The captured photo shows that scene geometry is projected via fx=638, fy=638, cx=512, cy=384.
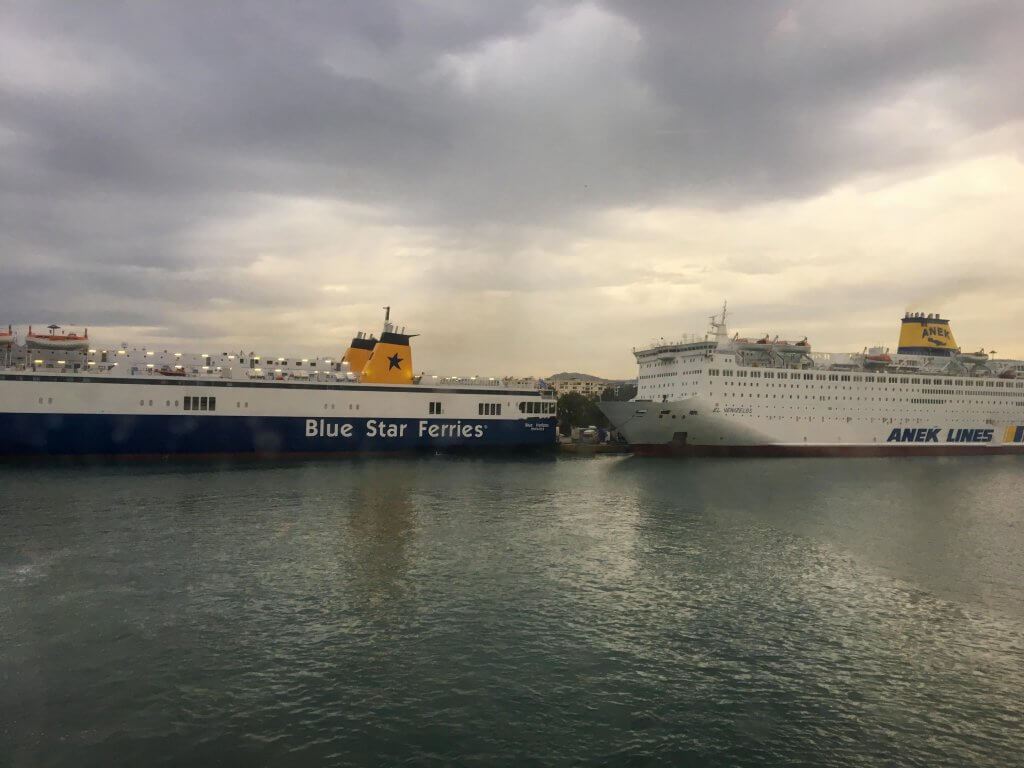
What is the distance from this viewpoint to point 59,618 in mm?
13352

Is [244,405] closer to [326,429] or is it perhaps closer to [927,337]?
[326,429]

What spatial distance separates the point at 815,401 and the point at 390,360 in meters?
35.0

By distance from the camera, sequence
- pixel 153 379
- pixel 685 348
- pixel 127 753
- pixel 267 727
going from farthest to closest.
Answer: pixel 685 348 < pixel 153 379 < pixel 267 727 < pixel 127 753

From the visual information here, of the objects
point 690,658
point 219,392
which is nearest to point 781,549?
point 690,658

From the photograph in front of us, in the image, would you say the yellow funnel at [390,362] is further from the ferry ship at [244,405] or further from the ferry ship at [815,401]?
the ferry ship at [815,401]

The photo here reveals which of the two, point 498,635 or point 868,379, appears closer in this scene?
point 498,635

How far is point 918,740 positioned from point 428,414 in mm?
41279

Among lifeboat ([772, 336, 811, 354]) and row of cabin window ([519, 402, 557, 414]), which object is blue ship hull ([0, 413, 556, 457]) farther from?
lifeboat ([772, 336, 811, 354])

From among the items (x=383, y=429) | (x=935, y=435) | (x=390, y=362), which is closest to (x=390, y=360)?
(x=390, y=362)

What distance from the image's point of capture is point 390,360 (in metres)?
49.2

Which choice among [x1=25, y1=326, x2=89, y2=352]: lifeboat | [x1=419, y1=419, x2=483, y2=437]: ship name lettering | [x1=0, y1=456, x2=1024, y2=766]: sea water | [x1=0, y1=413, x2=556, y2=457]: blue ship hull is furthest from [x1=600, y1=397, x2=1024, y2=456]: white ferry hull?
[x1=25, y1=326, x2=89, y2=352]: lifeboat

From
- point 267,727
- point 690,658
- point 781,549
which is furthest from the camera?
point 781,549

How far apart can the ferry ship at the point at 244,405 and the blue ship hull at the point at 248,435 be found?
0.21ft

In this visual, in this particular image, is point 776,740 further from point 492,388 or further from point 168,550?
point 492,388
